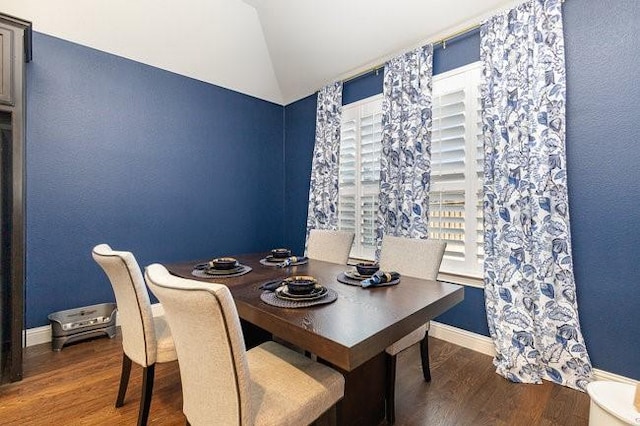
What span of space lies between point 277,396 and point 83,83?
3.18 meters

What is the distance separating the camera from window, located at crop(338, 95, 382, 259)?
129 inches

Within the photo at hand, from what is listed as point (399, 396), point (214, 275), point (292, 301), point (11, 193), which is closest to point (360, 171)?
point (214, 275)

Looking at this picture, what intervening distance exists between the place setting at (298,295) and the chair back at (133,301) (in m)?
0.59

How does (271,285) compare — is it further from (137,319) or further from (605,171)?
(605,171)

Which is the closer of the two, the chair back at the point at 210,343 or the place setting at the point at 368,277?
the chair back at the point at 210,343

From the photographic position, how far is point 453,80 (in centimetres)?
264

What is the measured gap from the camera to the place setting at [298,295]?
1.28 metres

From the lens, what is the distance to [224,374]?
94 cm

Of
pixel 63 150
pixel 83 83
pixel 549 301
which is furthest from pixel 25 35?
pixel 549 301

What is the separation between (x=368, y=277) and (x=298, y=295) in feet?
1.70

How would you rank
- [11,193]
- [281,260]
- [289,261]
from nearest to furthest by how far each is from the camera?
[11,193], [289,261], [281,260]

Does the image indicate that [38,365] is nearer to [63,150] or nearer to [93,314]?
[93,314]

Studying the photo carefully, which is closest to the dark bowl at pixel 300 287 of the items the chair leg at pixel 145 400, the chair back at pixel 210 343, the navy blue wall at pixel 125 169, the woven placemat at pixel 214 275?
the chair back at pixel 210 343

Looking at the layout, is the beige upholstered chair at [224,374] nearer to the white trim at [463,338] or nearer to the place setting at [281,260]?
the place setting at [281,260]
